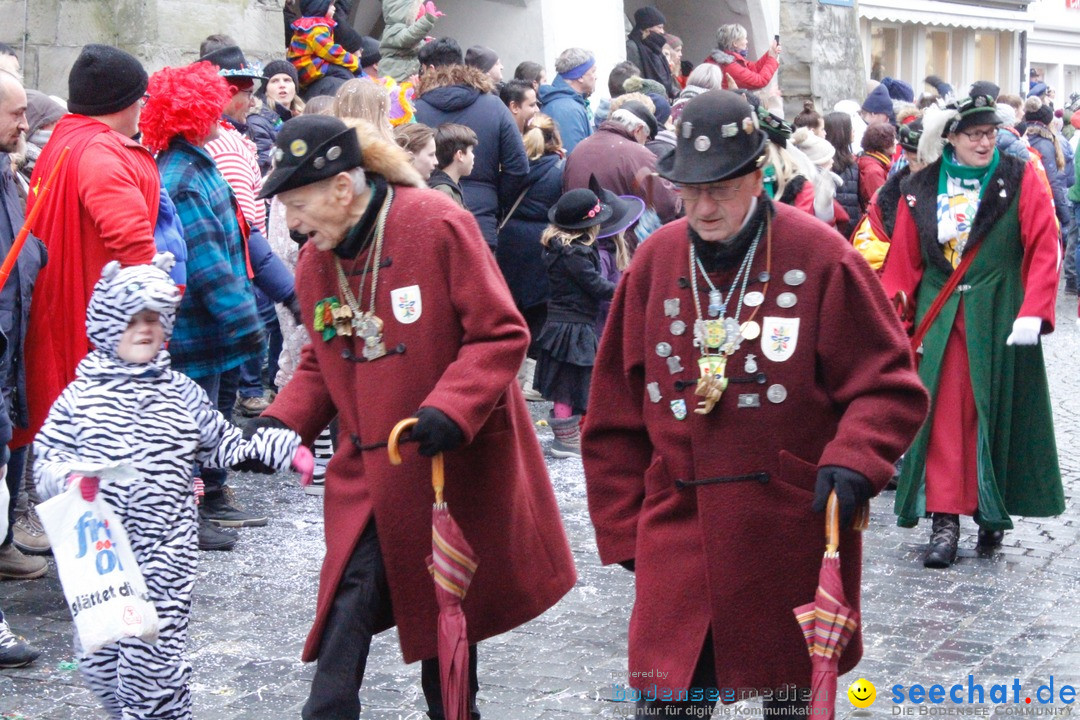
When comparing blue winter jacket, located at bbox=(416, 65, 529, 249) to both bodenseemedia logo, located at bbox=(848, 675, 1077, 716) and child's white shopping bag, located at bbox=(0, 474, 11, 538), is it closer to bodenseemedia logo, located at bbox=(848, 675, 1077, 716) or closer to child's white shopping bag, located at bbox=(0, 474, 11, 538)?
child's white shopping bag, located at bbox=(0, 474, 11, 538)

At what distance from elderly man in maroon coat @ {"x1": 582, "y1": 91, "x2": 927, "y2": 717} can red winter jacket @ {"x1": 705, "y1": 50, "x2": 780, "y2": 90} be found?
11.9 metres

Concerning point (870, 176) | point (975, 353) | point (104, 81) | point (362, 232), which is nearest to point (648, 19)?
point (870, 176)

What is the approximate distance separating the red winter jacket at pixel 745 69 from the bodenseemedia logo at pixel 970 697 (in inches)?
431

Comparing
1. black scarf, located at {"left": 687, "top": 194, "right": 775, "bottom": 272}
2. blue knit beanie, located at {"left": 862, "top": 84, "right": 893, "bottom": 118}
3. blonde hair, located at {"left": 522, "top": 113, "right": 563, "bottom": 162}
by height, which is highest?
black scarf, located at {"left": 687, "top": 194, "right": 775, "bottom": 272}

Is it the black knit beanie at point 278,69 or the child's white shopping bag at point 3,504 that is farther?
the black knit beanie at point 278,69

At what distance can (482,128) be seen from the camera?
8906mm

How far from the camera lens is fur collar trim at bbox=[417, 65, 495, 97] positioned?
904 cm

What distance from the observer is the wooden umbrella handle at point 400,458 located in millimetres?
3672

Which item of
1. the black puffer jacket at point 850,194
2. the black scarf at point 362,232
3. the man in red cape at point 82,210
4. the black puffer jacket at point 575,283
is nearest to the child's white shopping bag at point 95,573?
the black scarf at point 362,232

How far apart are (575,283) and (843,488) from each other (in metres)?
5.06

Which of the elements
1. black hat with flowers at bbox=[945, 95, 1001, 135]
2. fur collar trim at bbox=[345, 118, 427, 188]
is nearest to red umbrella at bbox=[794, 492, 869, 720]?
fur collar trim at bbox=[345, 118, 427, 188]

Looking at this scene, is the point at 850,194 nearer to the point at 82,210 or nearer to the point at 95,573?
the point at 82,210

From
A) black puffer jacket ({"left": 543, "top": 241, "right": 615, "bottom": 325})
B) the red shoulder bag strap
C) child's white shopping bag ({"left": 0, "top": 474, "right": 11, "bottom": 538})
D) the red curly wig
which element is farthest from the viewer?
black puffer jacket ({"left": 543, "top": 241, "right": 615, "bottom": 325})

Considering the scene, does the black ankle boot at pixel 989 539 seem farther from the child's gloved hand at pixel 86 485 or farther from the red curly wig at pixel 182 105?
the child's gloved hand at pixel 86 485
